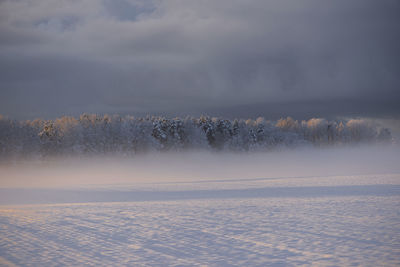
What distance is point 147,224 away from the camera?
1382 centimetres

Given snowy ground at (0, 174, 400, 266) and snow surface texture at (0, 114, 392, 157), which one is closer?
snowy ground at (0, 174, 400, 266)

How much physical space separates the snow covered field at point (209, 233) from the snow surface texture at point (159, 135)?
6677 cm

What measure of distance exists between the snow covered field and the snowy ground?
0.03 m

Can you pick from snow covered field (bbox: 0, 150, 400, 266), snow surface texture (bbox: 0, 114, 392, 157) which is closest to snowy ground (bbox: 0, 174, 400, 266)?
snow covered field (bbox: 0, 150, 400, 266)

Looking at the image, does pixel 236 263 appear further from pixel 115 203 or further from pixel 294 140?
pixel 294 140

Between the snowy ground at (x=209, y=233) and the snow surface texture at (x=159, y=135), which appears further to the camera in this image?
the snow surface texture at (x=159, y=135)

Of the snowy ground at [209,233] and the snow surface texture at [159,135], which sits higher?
the snow surface texture at [159,135]

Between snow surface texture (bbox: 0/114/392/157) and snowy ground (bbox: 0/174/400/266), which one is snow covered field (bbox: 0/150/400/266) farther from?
snow surface texture (bbox: 0/114/392/157)

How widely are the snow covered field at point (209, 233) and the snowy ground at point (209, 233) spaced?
3 centimetres

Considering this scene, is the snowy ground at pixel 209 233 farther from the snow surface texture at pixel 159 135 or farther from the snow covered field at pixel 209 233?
A: the snow surface texture at pixel 159 135

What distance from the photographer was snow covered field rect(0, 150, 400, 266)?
9.34 meters

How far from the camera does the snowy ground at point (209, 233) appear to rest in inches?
368

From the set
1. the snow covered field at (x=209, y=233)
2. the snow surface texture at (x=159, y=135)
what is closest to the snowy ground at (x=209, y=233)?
the snow covered field at (x=209, y=233)

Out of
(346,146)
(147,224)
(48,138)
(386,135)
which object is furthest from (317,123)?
(147,224)
